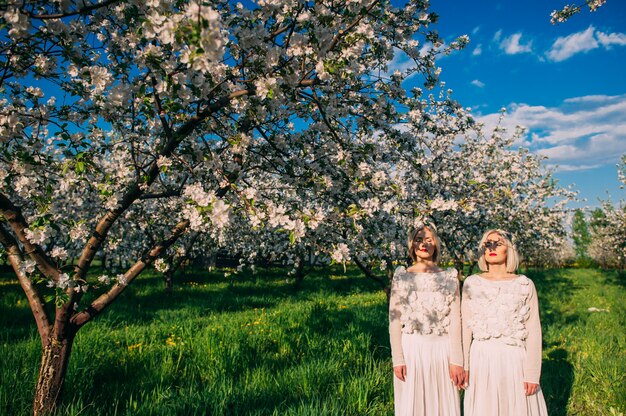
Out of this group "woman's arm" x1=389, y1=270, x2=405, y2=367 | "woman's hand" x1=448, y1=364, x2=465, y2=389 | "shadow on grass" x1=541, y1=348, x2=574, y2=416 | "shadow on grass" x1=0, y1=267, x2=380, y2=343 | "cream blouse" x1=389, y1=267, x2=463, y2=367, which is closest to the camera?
"woman's hand" x1=448, y1=364, x2=465, y2=389

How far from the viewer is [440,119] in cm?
941

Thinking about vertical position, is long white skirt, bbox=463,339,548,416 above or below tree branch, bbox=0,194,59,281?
below

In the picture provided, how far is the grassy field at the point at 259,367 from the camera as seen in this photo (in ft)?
12.8

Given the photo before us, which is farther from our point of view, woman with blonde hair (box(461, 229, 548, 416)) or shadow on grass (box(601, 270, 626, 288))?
shadow on grass (box(601, 270, 626, 288))

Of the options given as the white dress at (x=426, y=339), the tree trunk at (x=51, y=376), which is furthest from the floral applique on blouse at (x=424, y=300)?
the tree trunk at (x=51, y=376)

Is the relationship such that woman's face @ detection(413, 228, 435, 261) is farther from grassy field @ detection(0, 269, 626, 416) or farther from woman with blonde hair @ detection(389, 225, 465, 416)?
grassy field @ detection(0, 269, 626, 416)

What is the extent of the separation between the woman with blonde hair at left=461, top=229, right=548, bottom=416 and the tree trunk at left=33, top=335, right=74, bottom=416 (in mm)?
3867

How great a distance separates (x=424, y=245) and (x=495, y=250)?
695 millimetres

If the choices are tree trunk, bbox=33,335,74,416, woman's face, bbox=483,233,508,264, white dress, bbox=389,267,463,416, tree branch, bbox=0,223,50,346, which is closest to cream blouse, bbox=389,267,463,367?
white dress, bbox=389,267,463,416

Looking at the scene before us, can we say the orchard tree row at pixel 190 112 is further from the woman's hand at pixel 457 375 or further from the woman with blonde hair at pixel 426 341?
the woman's hand at pixel 457 375

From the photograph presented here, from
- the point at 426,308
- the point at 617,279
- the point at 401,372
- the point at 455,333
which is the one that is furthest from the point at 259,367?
the point at 617,279

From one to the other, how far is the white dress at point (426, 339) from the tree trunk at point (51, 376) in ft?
10.5

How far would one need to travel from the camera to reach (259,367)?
510 centimetres

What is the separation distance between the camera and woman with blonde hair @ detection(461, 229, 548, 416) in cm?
328
